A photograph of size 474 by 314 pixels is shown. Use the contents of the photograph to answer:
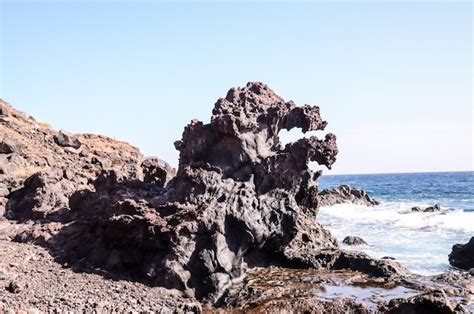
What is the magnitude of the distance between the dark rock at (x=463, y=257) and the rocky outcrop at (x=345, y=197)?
34.4 m

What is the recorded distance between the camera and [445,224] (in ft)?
117

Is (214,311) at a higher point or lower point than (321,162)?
lower

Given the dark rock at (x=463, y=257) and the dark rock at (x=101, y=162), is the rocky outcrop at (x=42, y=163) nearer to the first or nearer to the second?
the dark rock at (x=101, y=162)

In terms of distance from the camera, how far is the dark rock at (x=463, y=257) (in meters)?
19.5

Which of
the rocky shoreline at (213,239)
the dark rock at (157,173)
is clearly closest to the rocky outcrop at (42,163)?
the rocky shoreline at (213,239)

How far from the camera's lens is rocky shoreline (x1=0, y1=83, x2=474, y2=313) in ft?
40.4

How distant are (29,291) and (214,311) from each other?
15.2 ft

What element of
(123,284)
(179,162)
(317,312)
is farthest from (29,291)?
(179,162)

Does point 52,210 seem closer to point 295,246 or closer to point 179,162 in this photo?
point 179,162

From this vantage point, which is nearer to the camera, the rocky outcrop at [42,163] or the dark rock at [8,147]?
the rocky outcrop at [42,163]

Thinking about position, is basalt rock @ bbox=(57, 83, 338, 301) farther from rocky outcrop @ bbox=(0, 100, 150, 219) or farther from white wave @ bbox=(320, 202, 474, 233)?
white wave @ bbox=(320, 202, 474, 233)

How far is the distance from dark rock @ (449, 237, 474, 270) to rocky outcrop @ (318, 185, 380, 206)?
3438cm

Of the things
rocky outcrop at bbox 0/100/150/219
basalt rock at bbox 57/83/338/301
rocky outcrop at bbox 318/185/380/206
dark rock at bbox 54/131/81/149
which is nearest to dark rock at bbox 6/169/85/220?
rocky outcrop at bbox 0/100/150/219

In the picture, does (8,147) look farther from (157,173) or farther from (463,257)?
(463,257)
